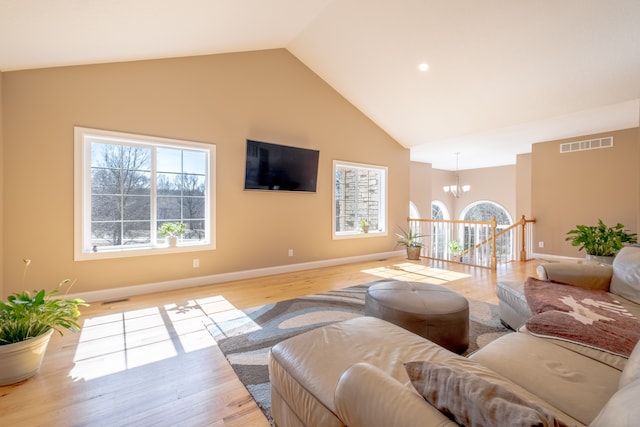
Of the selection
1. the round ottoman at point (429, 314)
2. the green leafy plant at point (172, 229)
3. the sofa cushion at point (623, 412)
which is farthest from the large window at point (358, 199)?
the sofa cushion at point (623, 412)

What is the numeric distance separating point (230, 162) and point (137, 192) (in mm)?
1286

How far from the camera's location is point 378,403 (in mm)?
829

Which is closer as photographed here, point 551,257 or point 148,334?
point 148,334

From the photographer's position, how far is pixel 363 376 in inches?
35.8

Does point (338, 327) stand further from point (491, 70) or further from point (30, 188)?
point (491, 70)

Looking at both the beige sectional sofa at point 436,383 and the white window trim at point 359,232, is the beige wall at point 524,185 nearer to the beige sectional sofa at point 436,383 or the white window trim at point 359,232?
the white window trim at point 359,232

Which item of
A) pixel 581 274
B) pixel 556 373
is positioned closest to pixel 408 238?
pixel 581 274

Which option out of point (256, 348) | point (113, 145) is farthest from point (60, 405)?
point (113, 145)

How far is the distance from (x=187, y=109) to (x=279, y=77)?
1.65 meters

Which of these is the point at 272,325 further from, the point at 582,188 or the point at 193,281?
the point at 582,188

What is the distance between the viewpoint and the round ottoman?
2.11 meters

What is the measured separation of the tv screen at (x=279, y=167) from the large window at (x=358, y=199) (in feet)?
2.13

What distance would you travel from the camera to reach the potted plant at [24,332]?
1807 millimetres

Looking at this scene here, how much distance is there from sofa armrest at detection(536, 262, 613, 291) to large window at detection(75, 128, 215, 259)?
13.2 feet
